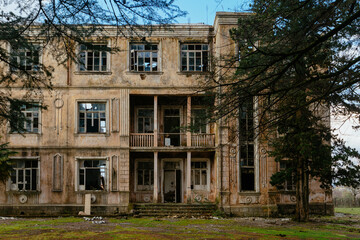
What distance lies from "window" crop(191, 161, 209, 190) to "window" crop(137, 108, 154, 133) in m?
3.29

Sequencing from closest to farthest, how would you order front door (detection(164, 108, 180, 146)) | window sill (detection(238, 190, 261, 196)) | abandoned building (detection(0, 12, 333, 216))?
window sill (detection(238, 190, 261, 196))
abandoned building (detection(0, 12, 333, 216))
front door (detection(164, 108, 180, 146))

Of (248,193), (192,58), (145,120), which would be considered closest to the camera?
(248,193)

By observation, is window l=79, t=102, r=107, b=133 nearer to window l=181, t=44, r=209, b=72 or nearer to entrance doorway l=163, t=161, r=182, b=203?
entrance doorway l=163, t=161, r=182, b=203

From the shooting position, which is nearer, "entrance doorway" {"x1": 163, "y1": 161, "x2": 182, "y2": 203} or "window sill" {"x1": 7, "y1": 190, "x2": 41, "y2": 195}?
"window sill" {"x1": 7, "y1": 190, "x2": 41, "y2": 195}

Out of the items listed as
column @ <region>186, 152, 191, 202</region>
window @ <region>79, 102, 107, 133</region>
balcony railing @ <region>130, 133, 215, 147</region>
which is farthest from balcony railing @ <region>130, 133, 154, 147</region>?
column @ <region>186, 152, 191, 202</region>

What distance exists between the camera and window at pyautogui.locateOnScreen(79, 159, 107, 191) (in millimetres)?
23328

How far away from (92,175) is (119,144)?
86.8 inches

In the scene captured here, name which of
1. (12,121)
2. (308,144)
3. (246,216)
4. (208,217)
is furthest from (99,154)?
(12,121)

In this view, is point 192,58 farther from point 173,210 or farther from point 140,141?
point 173,210

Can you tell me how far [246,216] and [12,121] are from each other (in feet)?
49.3

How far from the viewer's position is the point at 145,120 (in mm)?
25375

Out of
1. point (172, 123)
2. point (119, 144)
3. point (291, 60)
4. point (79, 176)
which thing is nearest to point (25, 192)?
point (79, 176)

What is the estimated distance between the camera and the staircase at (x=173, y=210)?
22.1 meters

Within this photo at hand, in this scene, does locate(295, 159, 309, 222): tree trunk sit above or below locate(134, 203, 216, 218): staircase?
above
